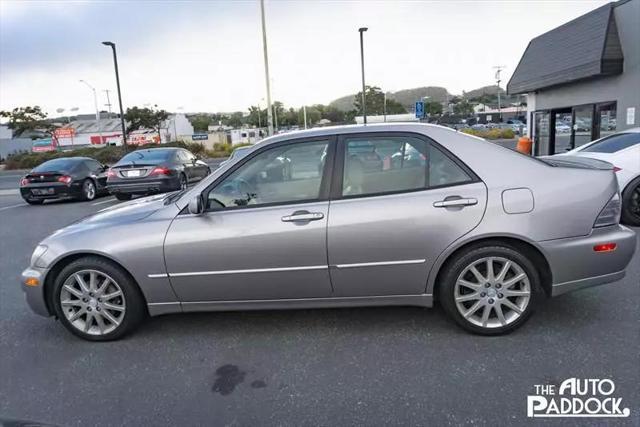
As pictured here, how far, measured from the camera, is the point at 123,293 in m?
3.46

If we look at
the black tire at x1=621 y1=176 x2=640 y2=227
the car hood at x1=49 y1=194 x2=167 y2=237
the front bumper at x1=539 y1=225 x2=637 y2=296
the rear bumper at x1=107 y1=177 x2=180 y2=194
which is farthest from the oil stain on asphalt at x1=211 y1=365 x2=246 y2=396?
the rear bumper at x1=107 y1=177 x2=180 y2=194

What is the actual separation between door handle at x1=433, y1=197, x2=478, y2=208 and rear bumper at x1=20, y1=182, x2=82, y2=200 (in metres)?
11.7

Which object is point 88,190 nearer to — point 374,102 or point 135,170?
point 135,170

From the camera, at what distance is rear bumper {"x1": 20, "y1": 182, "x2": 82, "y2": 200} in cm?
1207

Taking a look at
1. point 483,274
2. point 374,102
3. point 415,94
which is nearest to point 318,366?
point 483,274

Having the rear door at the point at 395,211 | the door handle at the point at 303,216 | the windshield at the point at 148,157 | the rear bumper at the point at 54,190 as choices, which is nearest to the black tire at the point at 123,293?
the door handle at the point at 303,216

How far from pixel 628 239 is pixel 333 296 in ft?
7.24

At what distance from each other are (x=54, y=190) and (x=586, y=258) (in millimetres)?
12692

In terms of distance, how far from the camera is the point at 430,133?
3.39 m

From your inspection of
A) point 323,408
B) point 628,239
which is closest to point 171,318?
point 323,408

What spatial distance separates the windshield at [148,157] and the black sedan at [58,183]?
1760 mm

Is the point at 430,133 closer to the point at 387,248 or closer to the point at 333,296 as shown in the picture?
the point at 387,248

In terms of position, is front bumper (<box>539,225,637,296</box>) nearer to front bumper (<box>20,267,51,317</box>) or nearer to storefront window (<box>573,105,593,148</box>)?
front bumper (<box>20,267,51,317</box>)

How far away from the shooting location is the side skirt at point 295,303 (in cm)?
A: 337
